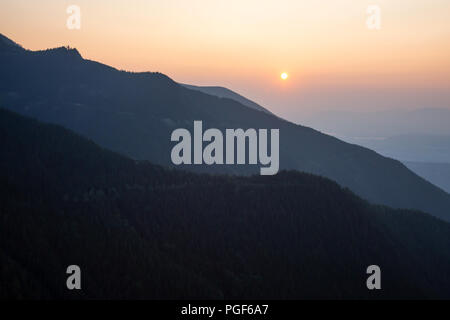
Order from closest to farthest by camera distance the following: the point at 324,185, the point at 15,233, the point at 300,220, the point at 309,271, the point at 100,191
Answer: the point at 15,233, the point at 309,271, the point at 100,191, the point at 300,220, the point at 324,185

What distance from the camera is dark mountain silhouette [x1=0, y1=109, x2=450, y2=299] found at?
117 meters

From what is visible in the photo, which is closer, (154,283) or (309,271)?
(154,283)

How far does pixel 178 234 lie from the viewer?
146 metres

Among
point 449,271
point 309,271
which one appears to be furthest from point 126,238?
point 449,271

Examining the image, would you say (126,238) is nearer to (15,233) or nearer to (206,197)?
(15,233)

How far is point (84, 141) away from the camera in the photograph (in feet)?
609

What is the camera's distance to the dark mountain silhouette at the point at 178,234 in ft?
384

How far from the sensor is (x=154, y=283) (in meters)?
118
